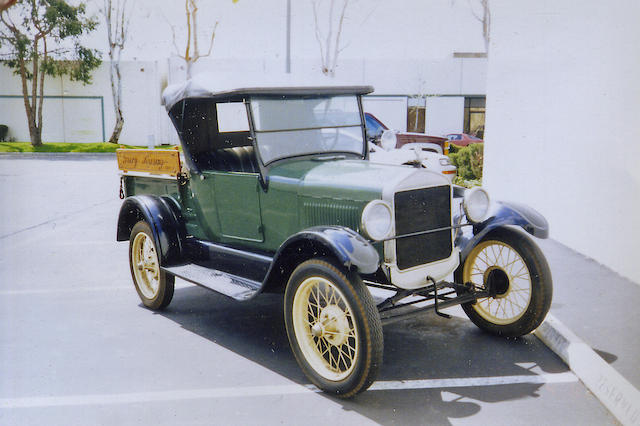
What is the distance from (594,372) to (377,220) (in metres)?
1.69

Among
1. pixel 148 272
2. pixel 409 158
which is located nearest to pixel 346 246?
pixel 148 272

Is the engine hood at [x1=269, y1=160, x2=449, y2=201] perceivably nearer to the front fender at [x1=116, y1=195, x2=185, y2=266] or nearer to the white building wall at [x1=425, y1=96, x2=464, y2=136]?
the front fender at [x1=116, y1=195, x2=185, y2=266]

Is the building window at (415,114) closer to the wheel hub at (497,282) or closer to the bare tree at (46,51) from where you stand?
the bare tree at (46,51)

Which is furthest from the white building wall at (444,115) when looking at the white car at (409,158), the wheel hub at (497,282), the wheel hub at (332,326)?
the wheel hub at (332,326)

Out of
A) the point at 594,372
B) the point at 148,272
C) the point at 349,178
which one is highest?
the point at 349,178

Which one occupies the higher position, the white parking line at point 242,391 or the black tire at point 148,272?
the black tire at point 148,272

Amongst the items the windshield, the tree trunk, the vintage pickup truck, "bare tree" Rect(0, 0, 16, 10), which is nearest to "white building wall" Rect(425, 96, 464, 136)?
the tree trunk

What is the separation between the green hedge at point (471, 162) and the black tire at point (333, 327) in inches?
405

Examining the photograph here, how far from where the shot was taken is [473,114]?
33562mm

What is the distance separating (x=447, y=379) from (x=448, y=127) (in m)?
31.0

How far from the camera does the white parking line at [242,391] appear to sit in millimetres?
3561

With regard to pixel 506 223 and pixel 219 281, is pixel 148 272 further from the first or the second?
pixel 506 223

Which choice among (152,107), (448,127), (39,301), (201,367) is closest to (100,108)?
(152,107)

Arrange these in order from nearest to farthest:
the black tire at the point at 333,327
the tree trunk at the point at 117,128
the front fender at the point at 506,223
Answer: the black tire at the point at 333,327, the front fender at the point at 506,223, the tree trunk at the point at 117,128
